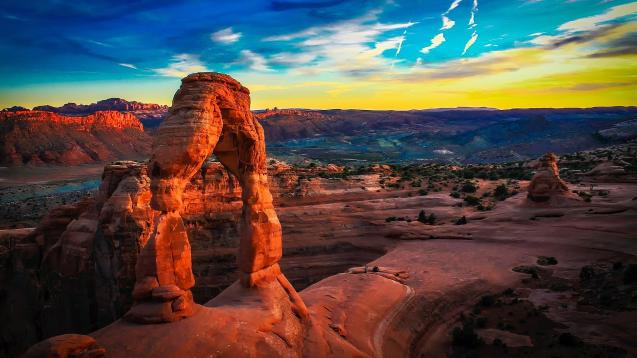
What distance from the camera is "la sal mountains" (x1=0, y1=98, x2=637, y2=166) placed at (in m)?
102

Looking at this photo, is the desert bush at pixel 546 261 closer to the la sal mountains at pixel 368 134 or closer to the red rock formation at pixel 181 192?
the red rock formation at pixel 181 192

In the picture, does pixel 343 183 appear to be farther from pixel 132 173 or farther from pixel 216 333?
pixel 216 333

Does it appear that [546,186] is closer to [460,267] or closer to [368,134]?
[460,267]

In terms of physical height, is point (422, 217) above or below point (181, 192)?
below

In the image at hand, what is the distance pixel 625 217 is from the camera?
22.0 m

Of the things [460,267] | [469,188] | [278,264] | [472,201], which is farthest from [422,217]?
[278,264]

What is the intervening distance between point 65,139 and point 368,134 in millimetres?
88965

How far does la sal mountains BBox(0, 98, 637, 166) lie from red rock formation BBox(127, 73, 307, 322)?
259ft

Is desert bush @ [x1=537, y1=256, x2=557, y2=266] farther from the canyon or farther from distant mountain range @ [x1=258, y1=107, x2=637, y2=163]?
distant mountain range @ [x1=258, y1=107, x2=637, y2=163]

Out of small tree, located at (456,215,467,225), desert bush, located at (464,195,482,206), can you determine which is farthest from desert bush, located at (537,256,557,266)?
desert bush, located at (464,195,482,206)

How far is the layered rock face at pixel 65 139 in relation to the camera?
101m

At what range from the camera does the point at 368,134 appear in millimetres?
142750

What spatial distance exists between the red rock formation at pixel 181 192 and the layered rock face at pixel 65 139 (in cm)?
10847

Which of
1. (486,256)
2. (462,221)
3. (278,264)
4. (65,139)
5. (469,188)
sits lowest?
(486,256)
